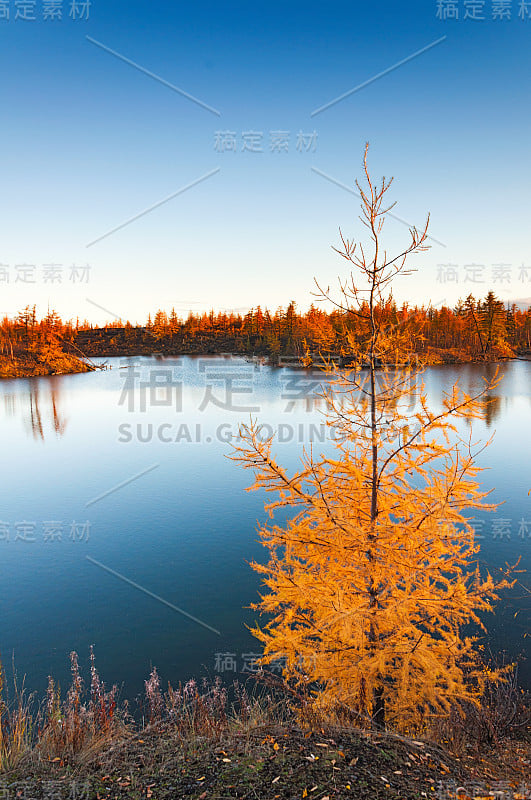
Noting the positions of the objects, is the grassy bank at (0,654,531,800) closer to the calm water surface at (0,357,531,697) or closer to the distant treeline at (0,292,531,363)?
the calm water surface at (0,357,531,697)

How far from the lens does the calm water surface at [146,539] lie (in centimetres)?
1143

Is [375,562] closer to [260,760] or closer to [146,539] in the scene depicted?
[260,760]

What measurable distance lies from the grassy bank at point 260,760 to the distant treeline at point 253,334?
39.5 meters

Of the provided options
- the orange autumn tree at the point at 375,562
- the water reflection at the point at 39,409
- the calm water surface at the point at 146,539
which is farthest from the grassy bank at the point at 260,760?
the water reflection at the point at 39,409

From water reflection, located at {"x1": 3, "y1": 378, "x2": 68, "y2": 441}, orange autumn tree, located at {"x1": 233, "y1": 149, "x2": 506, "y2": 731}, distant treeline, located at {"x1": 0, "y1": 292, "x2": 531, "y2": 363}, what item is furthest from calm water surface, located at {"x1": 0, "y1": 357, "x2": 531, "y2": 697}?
distant treeline, located at {"x1": 0, "y1": 292, "x2": 531, "y2": 363}

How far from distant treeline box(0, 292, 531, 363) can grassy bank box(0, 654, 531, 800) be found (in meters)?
39.5

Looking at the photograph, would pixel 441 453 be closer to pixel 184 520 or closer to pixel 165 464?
pixel 184 520

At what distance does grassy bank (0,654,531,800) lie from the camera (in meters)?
5.10

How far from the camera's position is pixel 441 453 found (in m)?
7.70

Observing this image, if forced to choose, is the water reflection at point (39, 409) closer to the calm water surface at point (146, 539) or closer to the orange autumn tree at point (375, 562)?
the calm water surface at point (146, 539)

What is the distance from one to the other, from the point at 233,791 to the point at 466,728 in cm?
410

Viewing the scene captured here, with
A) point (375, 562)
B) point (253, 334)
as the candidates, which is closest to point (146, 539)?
point (375, 562)

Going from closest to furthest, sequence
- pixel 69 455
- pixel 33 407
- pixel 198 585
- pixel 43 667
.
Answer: pixel 43 667 < pixel 198 585 < pixel 69 455 < pixel 33 407

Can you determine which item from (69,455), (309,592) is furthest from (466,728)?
(69,455)
